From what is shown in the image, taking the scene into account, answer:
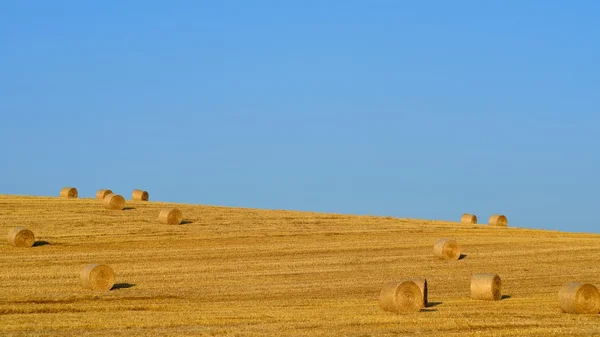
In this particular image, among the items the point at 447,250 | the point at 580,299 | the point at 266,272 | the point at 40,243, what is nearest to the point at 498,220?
the point at 447,250

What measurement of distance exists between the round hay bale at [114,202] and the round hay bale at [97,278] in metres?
14.9

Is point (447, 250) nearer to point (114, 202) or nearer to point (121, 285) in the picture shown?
point (121, 285)

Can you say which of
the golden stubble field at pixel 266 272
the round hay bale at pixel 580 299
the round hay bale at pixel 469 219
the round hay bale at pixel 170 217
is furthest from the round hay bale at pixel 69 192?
the round hay bale at pixel 580 299

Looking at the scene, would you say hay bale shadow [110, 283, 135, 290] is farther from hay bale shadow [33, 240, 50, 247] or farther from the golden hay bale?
the golden hay bale

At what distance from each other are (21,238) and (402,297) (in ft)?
49.3

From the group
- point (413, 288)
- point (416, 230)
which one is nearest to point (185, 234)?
point (416, 230)

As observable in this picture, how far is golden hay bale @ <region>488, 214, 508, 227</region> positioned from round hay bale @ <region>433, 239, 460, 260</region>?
10536 millimetres

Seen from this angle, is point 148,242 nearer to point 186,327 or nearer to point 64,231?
point 64,231

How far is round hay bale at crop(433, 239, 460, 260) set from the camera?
31.9m

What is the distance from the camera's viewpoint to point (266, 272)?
95.0 feet

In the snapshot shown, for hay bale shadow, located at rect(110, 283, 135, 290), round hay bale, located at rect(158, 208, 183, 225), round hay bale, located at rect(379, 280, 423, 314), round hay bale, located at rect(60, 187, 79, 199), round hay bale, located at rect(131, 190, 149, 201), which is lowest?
round hay bale, located at rect(379, 280, 423, 314)

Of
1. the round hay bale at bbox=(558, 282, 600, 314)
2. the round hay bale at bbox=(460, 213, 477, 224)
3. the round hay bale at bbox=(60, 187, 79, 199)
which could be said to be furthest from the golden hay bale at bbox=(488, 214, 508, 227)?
the round hay bale at bbox=(558, 282, 600, 314)

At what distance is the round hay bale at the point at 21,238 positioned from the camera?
104ft

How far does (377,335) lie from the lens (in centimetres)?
1744
